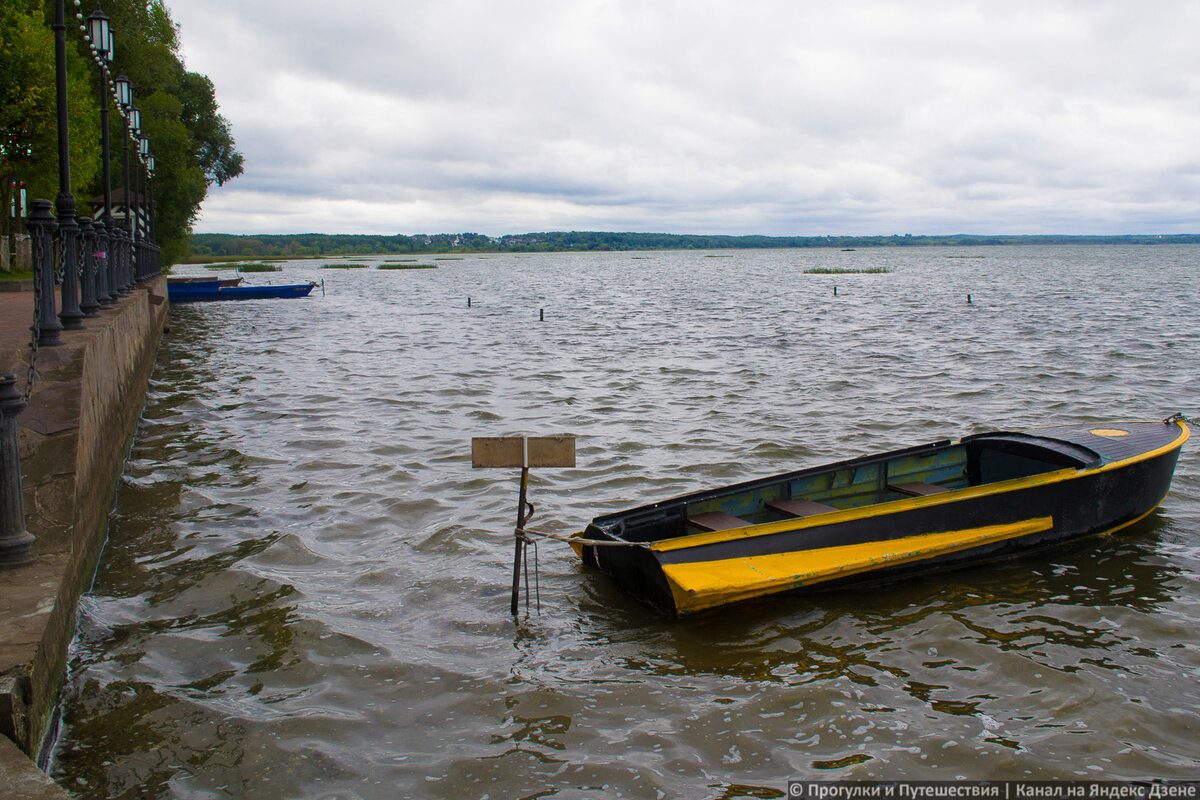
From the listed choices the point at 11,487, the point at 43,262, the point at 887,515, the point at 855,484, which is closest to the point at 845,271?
the point at 855,484

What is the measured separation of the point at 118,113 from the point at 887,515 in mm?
39274

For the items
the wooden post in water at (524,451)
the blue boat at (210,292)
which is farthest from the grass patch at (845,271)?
the wooden post in water at (524,451)

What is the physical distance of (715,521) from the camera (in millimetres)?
7691

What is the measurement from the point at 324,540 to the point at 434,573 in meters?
1.54

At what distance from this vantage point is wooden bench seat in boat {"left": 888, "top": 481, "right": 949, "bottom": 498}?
8680 millimetres

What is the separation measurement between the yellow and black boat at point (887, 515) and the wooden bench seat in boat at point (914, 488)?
0.01 meters

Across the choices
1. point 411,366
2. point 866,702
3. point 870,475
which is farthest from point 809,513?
point 411,366

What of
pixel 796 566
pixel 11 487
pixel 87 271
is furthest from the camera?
pixel 87 271

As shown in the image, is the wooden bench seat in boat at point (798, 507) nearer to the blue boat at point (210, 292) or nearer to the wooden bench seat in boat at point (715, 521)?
the wooden bench seat in boat at point (715, 521)

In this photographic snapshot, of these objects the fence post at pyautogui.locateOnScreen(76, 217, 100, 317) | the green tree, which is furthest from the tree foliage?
the fence post at pyautogui.locateOnScreen(76, 217, 100, 317)

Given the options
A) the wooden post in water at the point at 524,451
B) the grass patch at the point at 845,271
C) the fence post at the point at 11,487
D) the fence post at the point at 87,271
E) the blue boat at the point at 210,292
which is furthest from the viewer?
the grass patch at the point at 845,271

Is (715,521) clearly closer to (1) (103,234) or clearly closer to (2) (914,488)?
(2) (914,488)

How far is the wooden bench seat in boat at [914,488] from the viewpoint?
8.68 metres

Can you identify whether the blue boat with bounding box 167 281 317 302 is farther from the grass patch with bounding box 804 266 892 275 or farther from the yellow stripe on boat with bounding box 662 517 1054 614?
the grass patch with bounding box 804 266 892 275
